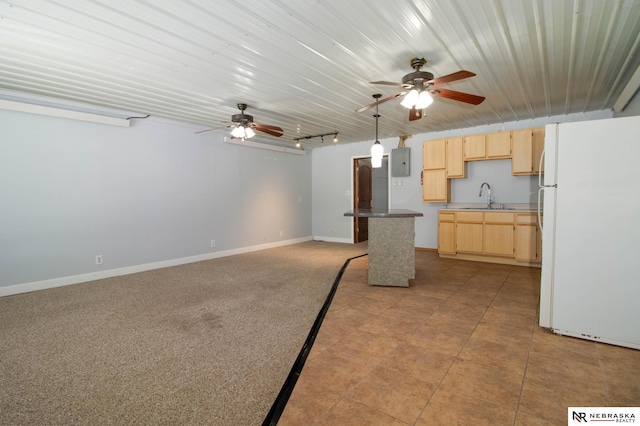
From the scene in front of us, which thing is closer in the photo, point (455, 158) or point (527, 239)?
point (527, 239)

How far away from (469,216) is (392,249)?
233cm

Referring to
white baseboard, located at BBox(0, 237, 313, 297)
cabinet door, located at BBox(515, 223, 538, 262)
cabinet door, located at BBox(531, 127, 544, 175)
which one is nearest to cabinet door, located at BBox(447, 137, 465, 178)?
cabinet door, located at BBox(531, 127, 544, 175)

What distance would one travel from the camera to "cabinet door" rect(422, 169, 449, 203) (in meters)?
5.80

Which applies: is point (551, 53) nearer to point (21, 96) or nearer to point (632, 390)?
point (632, 390)

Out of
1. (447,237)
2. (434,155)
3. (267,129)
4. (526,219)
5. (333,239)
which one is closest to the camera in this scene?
(267,129)

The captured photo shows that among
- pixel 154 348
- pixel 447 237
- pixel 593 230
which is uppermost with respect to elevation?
pixel 593 230

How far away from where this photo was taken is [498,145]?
17.0ft

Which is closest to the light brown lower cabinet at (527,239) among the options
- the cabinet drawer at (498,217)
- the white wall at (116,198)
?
the cabinet drawer at (498,217)

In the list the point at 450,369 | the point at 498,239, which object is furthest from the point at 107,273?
the point at 498,239

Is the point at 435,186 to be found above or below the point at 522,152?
below

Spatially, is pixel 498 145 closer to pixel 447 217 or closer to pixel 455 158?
pixel 455 158

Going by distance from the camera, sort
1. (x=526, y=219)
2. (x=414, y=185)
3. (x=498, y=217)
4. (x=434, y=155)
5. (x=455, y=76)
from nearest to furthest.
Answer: (x=455, y=76)
(x=526, y=219)
(x=498, y=217)
(x=434, y=155)
(x=414, y=185)

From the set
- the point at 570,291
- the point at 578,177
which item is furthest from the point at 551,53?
the point at 570,291

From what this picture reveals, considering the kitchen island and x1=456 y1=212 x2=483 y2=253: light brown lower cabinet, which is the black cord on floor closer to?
the kitchen island
